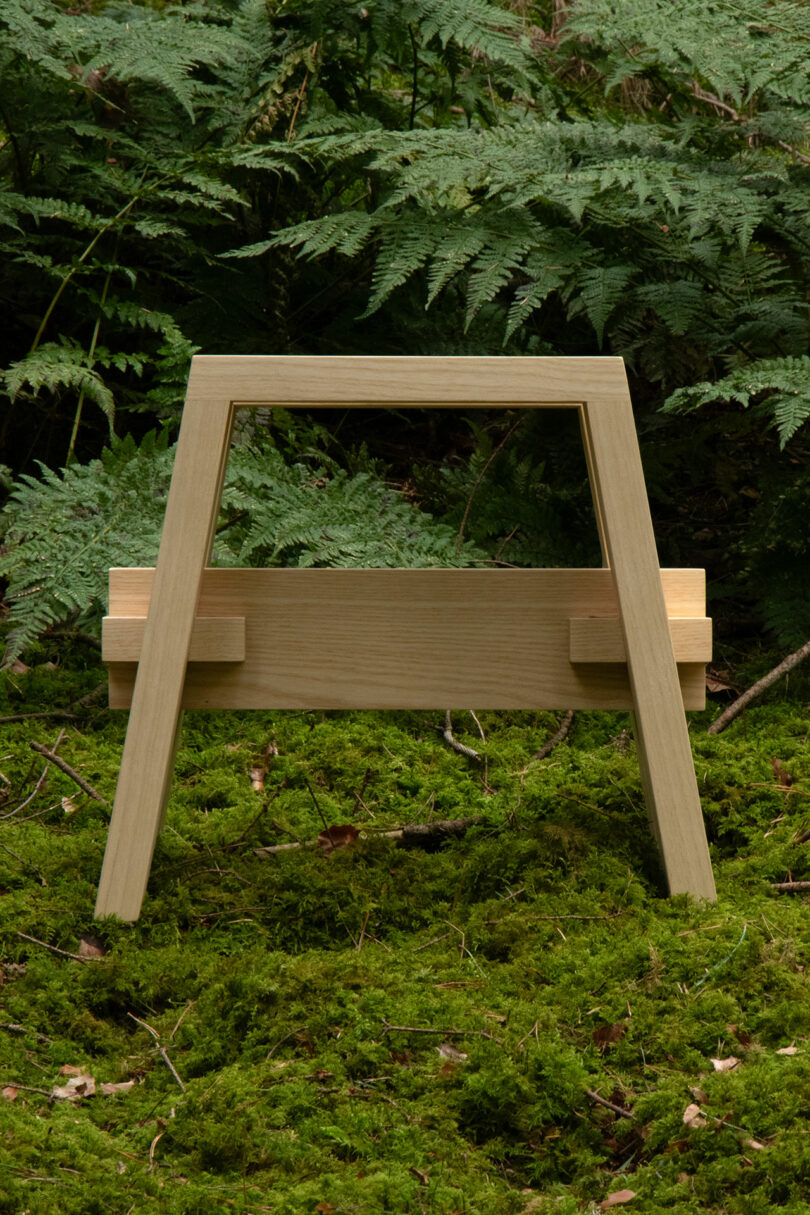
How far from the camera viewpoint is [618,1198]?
1048mm

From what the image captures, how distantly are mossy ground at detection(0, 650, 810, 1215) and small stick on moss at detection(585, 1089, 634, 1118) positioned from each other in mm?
10

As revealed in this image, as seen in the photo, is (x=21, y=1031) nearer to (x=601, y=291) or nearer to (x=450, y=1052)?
(x=450, y=1052)

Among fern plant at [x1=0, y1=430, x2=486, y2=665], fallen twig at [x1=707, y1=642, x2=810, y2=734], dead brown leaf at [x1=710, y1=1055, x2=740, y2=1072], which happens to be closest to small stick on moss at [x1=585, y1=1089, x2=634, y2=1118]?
dead brown leaf at [x1=710, y1=1055, x2=740, y2=1072]

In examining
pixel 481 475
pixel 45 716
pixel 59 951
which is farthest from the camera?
pixel 481 475

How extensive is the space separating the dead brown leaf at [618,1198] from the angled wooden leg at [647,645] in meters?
0.55

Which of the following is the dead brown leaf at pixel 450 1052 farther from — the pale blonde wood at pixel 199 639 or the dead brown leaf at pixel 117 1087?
the pale blonde wood at pixel 199 639

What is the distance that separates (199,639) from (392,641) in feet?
0.93

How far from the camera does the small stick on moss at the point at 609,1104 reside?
1151 millimetres

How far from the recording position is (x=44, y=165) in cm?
298

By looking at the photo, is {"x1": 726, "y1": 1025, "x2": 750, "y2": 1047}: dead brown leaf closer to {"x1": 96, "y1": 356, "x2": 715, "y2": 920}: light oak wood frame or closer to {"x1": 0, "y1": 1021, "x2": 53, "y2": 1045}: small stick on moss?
{"x1": 96, "y1": 356, "x2": 715, "y2": 920}: light oak wood frame

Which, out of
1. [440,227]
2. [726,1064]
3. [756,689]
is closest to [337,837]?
[726,1064]

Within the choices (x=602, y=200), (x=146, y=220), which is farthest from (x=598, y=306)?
(x=146, y=220)

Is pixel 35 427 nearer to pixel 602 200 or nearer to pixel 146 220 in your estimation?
pixel 146 220

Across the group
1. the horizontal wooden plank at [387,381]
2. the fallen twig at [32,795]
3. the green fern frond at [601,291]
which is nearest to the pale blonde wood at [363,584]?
the horizontal wooden plank at [387,381]
